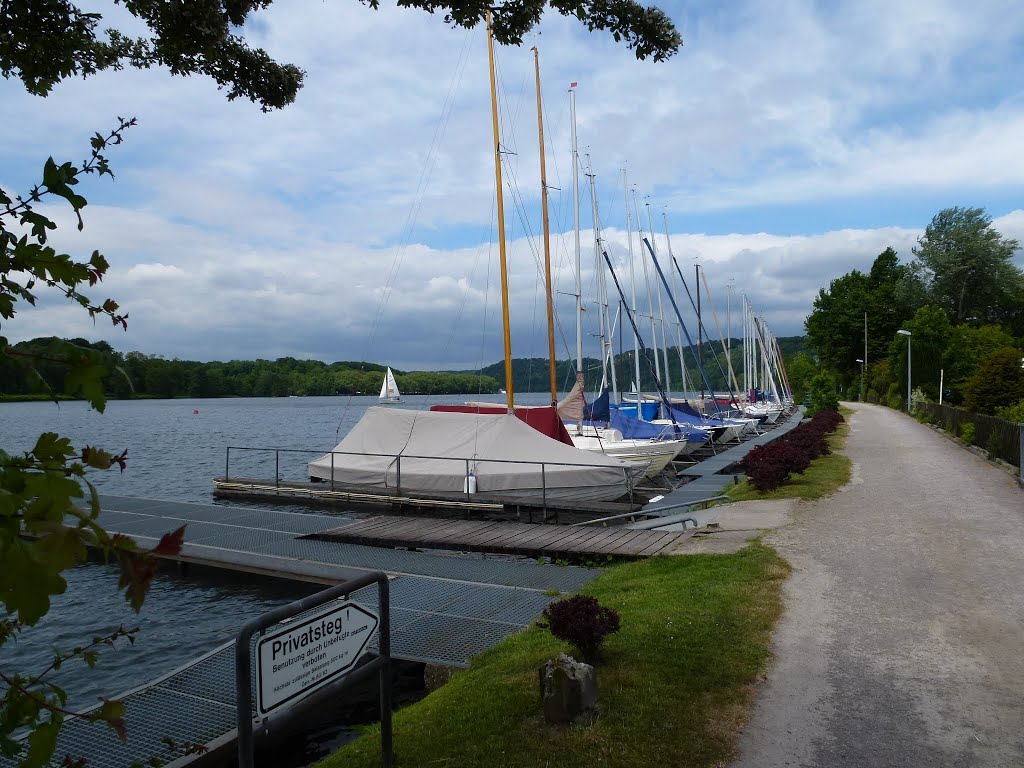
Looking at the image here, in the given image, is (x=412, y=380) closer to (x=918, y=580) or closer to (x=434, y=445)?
(x=434, y=445)

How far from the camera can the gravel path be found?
4.95 meters

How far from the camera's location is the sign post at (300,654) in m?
3.74

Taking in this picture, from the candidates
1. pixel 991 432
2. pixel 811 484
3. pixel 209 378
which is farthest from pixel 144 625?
pixel 209 378

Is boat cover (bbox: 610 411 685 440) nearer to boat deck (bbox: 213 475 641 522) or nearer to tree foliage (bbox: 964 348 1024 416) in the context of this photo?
boat deck (bbox: 213 475 641 522)

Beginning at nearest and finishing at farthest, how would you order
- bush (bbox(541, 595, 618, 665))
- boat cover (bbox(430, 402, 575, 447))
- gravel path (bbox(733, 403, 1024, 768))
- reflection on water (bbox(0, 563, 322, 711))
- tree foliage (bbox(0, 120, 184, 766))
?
tree foliage (bbox(0, 120, 184, 766))
gravel path (bbox(733, 403, 1024, 768))
bush (bbox(541, 595, 618, 665))
reflection on water (bbox(0, 563, 322, 711))
boat cover (bbox(430, 402, 575, 447))

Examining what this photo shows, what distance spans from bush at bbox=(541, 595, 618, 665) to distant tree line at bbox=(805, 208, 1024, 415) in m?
32.2

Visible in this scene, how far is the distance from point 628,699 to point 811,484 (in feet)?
43.2

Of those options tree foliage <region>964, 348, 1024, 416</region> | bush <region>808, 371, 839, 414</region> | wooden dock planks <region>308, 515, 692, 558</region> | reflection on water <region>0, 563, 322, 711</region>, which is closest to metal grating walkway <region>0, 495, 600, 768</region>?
wooden dock planks <region>308, 515, 692, 558</region>

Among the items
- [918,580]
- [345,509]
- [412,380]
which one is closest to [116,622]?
[345,509]

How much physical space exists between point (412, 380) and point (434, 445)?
8889 centimetres

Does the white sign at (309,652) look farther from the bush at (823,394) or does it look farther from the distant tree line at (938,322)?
the bush at (823,394)

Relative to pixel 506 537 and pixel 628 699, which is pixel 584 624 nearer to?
pixel 628 699

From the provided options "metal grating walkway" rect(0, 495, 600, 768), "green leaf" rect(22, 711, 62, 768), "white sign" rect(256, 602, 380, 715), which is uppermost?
"green leaf" rect(22, 711, 62, 768)

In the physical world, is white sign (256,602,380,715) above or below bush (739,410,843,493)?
above
